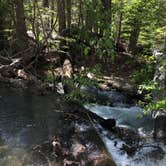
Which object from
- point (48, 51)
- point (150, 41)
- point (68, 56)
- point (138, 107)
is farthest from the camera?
point (150, 41)

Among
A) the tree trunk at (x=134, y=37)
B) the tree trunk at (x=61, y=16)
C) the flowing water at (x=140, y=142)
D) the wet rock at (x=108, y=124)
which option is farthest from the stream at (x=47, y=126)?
the tree trunk at (x=134, y=37)

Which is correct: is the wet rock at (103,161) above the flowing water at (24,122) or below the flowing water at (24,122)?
above

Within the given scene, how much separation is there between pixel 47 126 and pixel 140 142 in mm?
2129

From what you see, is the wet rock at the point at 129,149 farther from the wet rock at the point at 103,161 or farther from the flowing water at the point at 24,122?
the flowing water at the point at 24,122

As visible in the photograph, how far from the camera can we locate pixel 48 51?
1095cm

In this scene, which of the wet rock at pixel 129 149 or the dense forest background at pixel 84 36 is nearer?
the wet rock at pixel 129 149

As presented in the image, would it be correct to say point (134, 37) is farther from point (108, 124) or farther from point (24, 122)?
point (24, 122)

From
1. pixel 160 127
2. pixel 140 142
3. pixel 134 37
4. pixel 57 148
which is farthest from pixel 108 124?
pixel 134 37

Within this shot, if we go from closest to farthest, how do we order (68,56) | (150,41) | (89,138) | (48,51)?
1. (89,138)
2. (48,51)
3. (68,56)
4. (150,41)

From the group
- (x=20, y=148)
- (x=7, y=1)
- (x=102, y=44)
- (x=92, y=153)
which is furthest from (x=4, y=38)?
(x=92, y=153)

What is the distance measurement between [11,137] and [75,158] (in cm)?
166

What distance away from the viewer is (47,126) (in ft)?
22.7

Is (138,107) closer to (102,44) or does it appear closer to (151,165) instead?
(102,44)

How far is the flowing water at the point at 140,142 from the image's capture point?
6.03 meters
